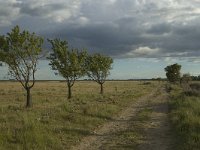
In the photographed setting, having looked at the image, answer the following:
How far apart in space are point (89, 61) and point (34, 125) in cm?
4162

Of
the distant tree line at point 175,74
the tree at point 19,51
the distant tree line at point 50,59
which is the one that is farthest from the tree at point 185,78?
the tree at point 19,51

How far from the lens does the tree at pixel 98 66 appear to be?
56406mm

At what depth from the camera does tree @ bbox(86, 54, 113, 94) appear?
56.4m

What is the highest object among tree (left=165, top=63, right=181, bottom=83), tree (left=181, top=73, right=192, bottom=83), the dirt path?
tree (left=165, top=63, right=181, bottom=83)

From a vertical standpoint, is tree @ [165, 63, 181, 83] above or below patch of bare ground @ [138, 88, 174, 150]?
above

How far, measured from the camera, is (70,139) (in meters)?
14.6

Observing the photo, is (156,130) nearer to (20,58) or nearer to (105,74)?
(20,58)

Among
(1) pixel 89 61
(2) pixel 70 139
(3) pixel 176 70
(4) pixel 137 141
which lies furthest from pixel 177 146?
(3) pixel 176 70

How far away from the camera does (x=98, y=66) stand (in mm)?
56844

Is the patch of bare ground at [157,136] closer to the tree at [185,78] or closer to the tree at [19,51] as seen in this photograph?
the tree at [19,51]

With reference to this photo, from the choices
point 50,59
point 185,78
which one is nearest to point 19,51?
point 50,59

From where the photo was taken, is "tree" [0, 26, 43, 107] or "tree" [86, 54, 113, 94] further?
"tree" [86, 54, 113, 94]

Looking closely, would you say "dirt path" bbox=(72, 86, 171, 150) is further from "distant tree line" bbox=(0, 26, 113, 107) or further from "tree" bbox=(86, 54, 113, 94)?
"tree" bbox=(86, 54, 113, 94)

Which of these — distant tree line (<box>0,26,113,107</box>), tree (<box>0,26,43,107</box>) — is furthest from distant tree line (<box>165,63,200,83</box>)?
tree (<box>0,26,43,107</box>)
